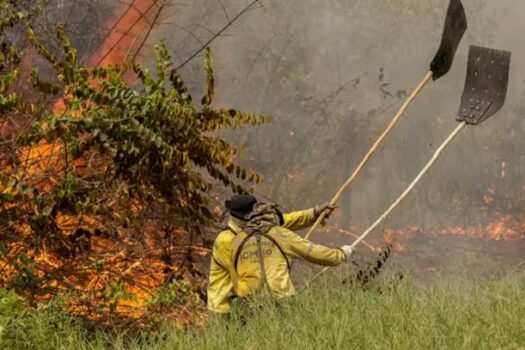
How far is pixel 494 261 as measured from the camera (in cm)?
1352

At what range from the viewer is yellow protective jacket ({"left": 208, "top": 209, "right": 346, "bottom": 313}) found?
509 cm

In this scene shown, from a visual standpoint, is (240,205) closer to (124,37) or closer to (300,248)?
(300,248)

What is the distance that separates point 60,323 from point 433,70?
3565mm

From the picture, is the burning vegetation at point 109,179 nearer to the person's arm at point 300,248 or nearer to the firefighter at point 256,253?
the firefighter at point 256,253

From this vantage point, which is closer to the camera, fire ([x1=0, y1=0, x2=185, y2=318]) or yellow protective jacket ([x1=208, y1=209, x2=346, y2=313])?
yellow protective jacket ([x1=208, y1=209, x2=346, y2=313])

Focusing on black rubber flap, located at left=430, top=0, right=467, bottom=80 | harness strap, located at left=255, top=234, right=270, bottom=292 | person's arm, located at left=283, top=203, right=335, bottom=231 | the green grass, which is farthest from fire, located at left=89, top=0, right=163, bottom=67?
harness strap, located at left=255, top=234, right=270, bottom=292

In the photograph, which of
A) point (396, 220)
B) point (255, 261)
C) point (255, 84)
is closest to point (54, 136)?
point (255, 261)

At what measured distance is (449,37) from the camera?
6367mm

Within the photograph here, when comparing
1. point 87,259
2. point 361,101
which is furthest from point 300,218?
point 361,101

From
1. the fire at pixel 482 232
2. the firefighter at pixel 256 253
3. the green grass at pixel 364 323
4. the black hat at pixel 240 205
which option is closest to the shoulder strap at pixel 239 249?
the firefighter at pixel 256 253

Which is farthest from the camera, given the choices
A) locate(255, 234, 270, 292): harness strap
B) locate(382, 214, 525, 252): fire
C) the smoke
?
locate(382, 214, 525, 252): fire

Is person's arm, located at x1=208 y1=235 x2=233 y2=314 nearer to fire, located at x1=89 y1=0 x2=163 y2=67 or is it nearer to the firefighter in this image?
the firefighter

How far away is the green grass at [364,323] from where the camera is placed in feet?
12.6

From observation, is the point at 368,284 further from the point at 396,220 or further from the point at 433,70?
the point at 396,220
